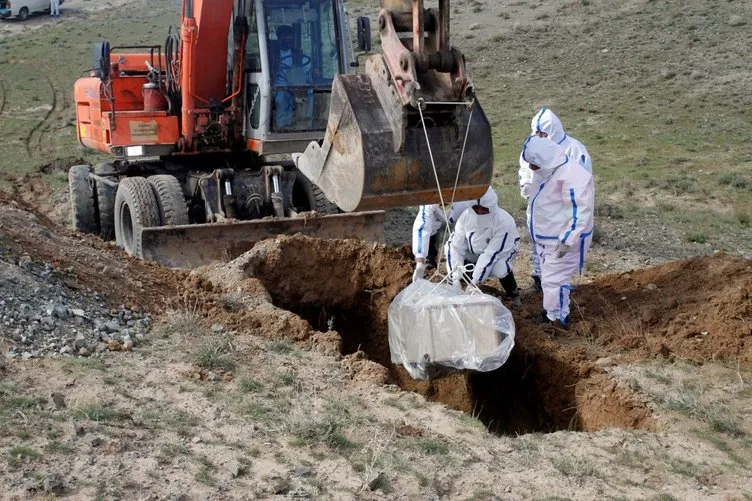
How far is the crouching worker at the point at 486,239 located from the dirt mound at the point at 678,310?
82 cm

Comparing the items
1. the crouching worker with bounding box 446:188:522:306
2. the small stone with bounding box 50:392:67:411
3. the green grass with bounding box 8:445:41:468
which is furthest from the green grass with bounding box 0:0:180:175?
the green grass with bounding box 8:445:41:468

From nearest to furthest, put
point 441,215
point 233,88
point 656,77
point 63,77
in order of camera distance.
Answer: point 441,215 < point 233,88 < point 656,77 < point 63,77

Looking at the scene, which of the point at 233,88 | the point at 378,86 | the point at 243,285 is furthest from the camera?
the point at 233,88

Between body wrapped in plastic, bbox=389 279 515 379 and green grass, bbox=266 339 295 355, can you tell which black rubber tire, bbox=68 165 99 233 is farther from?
body wrapped in plastic, bbox=389 279 515 379

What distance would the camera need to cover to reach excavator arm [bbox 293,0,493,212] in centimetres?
590

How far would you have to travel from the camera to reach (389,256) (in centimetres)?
893

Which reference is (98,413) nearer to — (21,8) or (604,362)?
(604,362)

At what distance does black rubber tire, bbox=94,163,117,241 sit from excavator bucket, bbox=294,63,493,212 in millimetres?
6171

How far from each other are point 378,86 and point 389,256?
2.98m

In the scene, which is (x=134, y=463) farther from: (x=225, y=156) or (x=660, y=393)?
(x=225, y=156)

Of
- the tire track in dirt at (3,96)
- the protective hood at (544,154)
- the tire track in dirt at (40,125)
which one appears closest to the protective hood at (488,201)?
the protective hood at (544,154)

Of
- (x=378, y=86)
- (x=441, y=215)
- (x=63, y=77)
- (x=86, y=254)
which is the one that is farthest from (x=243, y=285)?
(x=63, y=77)

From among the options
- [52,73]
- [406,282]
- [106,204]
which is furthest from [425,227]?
[52,73]

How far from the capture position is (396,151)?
5988 millimetres
